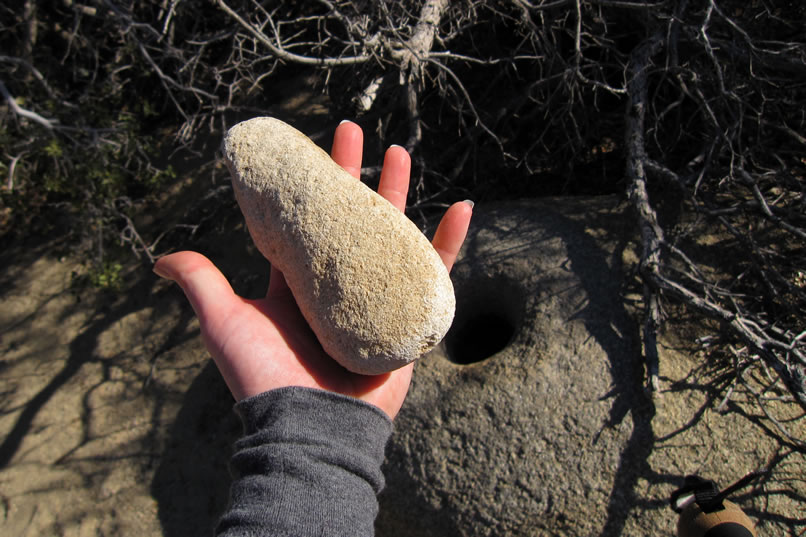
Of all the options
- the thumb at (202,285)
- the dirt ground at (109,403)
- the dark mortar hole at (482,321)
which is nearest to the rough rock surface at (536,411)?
the dark mortar hole at (482,321)

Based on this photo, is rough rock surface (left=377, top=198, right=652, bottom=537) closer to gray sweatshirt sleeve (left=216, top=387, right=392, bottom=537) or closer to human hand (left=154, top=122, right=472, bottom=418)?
human hand (left=154, top=122, right=472, bottom=418)

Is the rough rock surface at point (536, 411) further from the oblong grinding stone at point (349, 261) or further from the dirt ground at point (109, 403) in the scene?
the oblong grinding stone at point (349, 261)

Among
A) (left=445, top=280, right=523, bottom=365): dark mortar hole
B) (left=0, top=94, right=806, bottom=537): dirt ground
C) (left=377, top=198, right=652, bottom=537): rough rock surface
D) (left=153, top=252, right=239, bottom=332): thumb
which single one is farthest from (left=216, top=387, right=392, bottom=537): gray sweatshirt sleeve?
(left=0, top=94, right=806, bottom=537): dirt ground

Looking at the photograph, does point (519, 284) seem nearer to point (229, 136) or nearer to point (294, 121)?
point (229, 136)

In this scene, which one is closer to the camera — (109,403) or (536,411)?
(536,411)

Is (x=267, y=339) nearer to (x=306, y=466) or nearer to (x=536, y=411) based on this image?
(x=306, y=466)

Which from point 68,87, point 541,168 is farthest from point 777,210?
point 68,87

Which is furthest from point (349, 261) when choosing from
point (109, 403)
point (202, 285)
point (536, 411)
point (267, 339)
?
point (109, 403)
